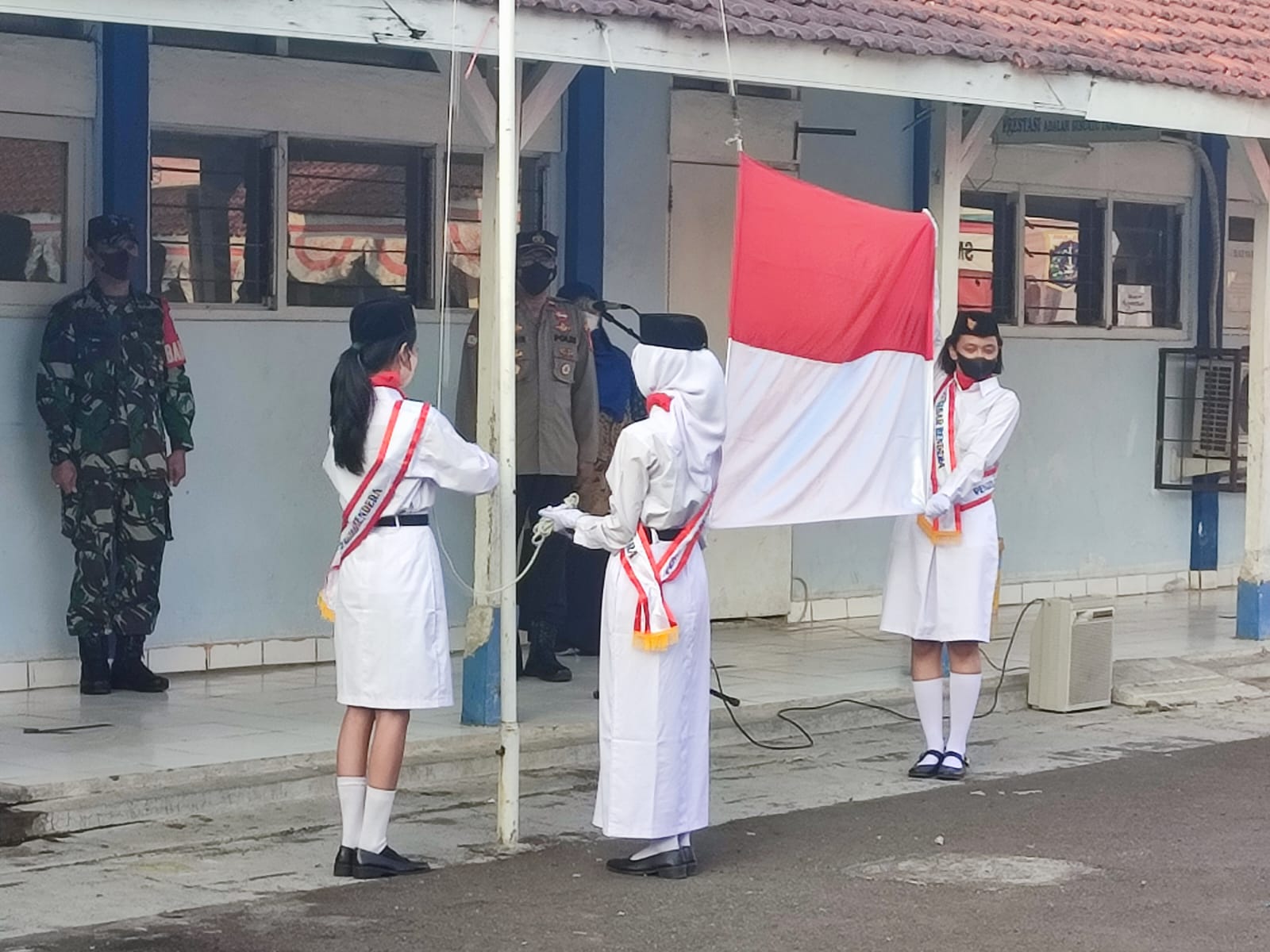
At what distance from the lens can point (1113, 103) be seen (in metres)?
11.4

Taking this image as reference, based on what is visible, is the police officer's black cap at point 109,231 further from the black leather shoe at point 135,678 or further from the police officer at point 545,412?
the black leather shoe at point 135,678

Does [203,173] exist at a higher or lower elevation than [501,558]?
higher

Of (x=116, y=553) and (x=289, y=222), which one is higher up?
(x=289, y=222)

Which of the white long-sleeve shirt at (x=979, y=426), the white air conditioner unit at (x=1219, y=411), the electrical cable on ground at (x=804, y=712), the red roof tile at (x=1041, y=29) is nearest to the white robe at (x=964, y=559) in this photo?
the white long-sleeve shirt at (x=979, y=426)

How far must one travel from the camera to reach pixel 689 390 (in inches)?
288

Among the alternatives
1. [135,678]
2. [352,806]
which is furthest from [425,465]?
[135,678]

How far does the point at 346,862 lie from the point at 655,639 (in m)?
1.26

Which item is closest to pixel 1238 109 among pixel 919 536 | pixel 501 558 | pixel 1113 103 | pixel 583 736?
pixel 1113 103

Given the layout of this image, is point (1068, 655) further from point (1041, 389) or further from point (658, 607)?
point (658, 607)

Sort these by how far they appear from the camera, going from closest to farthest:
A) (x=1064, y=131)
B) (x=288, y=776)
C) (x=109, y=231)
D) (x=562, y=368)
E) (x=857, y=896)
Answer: (x=857, y=896) < (x=288, y=776) < (x=109, y=231) < (x=562, y=368) < (x=1064, y=131)

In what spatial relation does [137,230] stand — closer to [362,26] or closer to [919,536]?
[362,26]

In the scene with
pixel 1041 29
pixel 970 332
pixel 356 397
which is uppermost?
pixel 1041 29

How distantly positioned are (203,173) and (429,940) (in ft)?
17.4

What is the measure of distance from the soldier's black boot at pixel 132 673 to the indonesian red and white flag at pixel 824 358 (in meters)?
3.46
